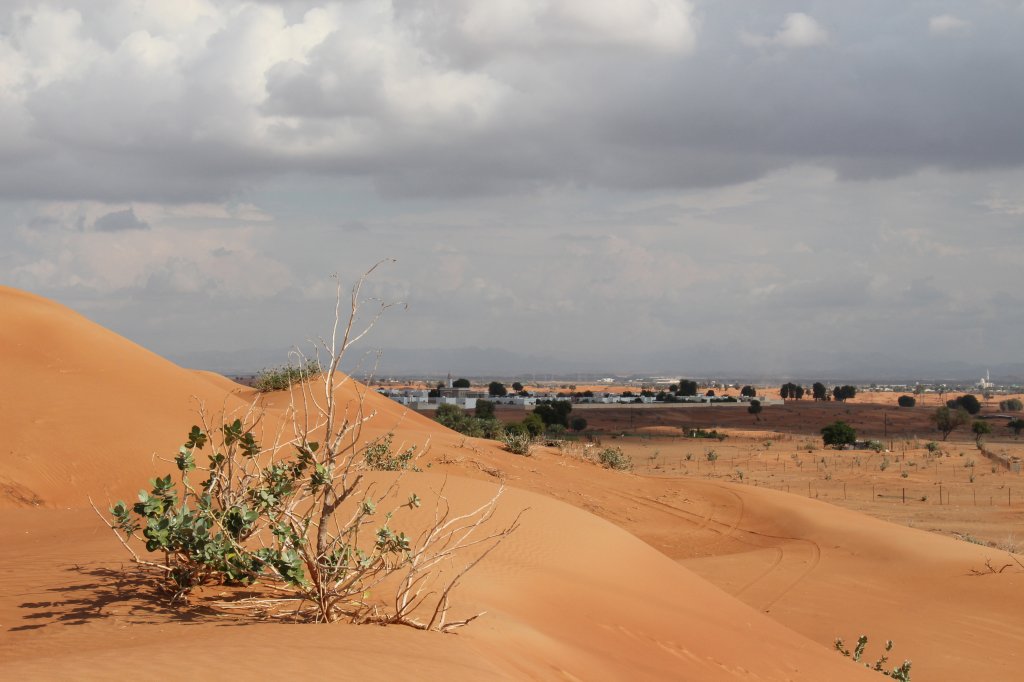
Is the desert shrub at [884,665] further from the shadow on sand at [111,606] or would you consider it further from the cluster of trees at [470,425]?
the cluster of trees at [470,425]

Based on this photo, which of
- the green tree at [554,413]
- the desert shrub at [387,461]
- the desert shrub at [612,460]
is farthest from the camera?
the green tree at [554,413]

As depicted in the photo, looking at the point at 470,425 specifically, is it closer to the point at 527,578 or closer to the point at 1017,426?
the point at 527,578

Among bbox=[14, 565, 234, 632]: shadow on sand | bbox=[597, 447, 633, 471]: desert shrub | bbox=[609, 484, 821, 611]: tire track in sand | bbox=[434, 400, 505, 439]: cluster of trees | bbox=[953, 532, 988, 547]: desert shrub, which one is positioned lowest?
bbox=[953, 532, 988, 547]: desert shrub

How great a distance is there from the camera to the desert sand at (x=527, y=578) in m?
5.96

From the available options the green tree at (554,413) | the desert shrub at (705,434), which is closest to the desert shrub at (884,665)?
the desert shrub at (705,434)

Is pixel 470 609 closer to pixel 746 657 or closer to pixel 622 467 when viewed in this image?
pixel 746 657

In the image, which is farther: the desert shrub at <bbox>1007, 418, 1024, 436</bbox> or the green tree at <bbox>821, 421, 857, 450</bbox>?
the desert shrub at <bbox>1007, 418, 1024, 436</bbox>

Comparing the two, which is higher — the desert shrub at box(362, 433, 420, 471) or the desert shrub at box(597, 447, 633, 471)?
the desert shrub at box(362, 433, 420, 471)

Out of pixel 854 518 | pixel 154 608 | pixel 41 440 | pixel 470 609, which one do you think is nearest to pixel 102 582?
pixel 154 608

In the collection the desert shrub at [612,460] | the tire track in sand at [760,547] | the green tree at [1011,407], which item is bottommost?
the tire track in sand at [760,547]

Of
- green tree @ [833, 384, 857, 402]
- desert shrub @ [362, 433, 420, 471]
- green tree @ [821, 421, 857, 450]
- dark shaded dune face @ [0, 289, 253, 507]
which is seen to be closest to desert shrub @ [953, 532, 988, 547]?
desert shrub @ [362, 433, 420, 471]

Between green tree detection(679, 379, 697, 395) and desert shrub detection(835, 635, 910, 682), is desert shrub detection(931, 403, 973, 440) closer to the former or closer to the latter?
desert shrub detection(835, 635, 910, 682)

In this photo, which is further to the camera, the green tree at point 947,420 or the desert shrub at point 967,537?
the green tree at point 947,420

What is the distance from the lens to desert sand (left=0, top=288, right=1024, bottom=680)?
596cm
